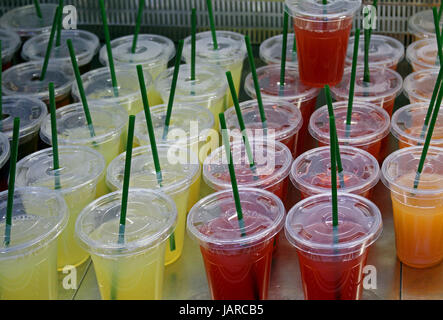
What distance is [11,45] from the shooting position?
131 inches

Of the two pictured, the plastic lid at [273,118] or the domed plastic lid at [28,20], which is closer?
the plastic lid at [273,118]

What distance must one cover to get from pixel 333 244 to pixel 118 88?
1294 millimetres

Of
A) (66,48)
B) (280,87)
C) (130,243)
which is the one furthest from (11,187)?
(66,48)

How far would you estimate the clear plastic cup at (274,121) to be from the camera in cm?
258

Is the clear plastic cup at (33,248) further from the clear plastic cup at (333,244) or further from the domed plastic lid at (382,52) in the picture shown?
the domed plastic lid at (382,52)

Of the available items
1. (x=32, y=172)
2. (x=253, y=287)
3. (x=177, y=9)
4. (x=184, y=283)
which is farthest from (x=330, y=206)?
(x=177, y=9)

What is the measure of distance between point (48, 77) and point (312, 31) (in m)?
1.11

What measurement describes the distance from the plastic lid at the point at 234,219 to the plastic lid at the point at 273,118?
40 cm

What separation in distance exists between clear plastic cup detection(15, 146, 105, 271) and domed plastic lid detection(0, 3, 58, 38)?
3.54 ft

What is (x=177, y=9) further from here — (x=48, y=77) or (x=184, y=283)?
(x=184, y=283)

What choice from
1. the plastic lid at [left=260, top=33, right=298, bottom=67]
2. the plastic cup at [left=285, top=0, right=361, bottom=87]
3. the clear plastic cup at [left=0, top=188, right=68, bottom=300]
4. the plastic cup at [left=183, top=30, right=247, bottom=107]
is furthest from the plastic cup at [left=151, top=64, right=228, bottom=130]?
the clear plastic cup at [left=0, top=188, right=68, bottom=300]

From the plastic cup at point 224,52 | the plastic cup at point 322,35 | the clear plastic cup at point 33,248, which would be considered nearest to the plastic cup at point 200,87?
the plastic cup at point 224,52

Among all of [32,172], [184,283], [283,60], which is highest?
[283,60]

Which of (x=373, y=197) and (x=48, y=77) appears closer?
(x=373, y=197)
